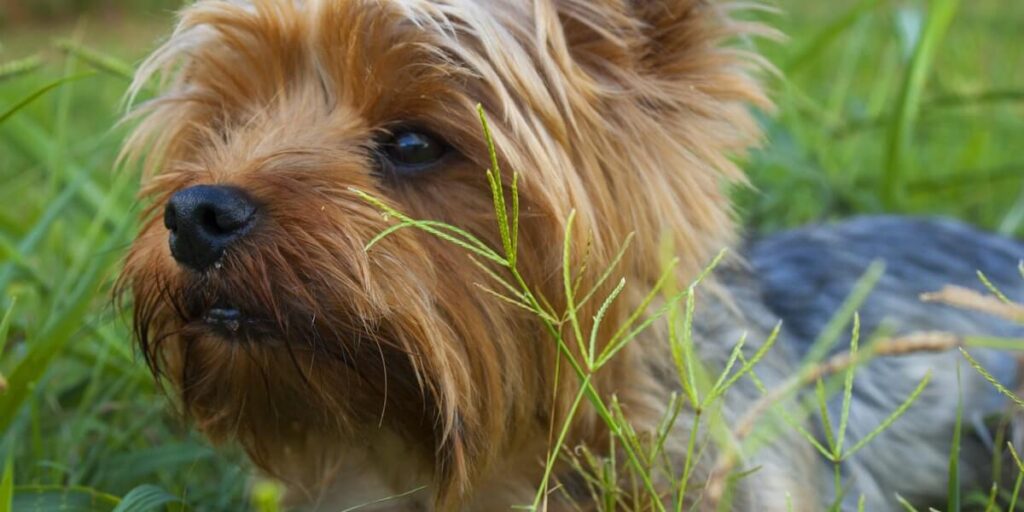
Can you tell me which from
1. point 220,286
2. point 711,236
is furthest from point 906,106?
point 220,286

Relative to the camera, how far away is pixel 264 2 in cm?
250

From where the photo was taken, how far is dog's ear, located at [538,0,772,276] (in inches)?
102

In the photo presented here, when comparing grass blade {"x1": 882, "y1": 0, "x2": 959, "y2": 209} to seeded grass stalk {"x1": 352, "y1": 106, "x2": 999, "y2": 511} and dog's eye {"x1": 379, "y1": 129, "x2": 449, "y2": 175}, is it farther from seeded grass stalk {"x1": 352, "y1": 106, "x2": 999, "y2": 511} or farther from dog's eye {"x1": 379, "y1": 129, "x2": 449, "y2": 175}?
dog's eye {"x1": 379, "y1": 129, "x2": 449, "y2": 175}

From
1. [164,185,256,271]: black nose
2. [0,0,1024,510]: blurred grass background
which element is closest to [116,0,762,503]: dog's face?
[164,185,256,271]: black nose

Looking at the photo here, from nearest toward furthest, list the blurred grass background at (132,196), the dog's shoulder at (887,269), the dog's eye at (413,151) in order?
the dog's eye at (413,151) < the blurred grass background at (132,196) < the dog's shoulder at (887,269)

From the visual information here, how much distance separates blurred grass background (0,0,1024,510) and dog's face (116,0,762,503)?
33 cm

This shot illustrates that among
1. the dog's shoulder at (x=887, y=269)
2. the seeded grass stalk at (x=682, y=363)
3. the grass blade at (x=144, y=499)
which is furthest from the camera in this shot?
the dog's shoulder at (x=887, y=269)

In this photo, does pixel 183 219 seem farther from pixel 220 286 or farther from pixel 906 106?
pixel 906 106

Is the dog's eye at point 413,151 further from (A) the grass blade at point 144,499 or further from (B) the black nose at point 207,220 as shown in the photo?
(A) the grass blade at point 144,499

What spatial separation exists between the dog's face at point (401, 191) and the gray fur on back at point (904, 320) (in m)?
0.78

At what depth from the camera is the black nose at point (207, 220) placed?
2.14 meters

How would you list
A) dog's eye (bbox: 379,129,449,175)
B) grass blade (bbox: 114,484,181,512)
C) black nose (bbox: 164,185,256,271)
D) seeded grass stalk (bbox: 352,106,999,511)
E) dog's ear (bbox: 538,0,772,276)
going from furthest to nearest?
dog's ear (bbox: 538,0,772,276), dog's eye (bbox: 379,129,449,175), grass blade (bbox: 114,484,181,512), black nose (bbox: 164,185,256,271), seeded grass stalk (bbox: 352,106,999,511)

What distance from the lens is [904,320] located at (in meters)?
3.46

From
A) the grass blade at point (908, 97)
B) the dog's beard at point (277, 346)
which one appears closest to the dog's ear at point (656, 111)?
the dog's beard at point (277, 346)
